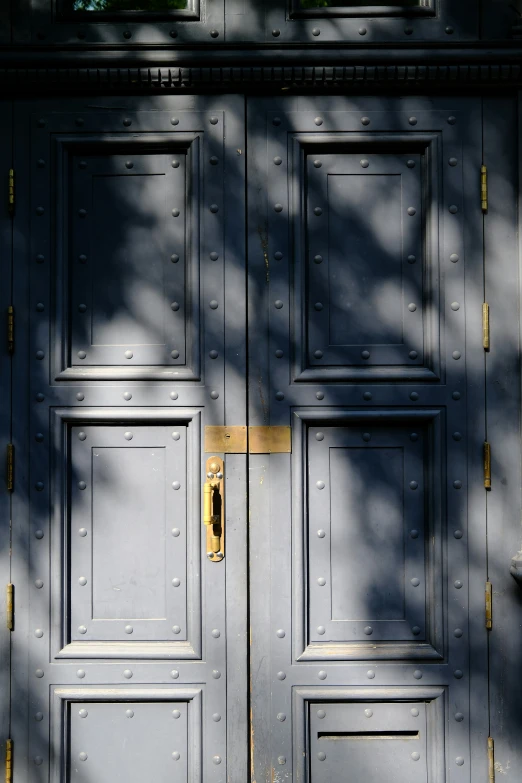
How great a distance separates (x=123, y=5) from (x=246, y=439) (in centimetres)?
140

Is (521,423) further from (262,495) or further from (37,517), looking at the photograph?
(37,517)

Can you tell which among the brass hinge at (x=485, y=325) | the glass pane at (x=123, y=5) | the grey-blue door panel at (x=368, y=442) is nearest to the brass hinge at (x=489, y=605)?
the grey-blue door panel at (x=368, y=442)

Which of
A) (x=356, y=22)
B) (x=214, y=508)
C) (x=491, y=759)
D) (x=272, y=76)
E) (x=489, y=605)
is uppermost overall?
(x=356, y=22)

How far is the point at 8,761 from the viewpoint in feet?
6.81

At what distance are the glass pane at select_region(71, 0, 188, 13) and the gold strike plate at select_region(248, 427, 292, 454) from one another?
4.36 ft

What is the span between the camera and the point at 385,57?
2.04m

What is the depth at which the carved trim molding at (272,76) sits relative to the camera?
80.7 inches

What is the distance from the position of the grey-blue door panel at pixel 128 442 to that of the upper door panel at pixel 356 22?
0.87ft

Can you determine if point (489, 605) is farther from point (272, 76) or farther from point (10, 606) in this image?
point (272, 76)

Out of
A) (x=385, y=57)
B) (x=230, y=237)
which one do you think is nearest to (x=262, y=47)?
(x=385, y=57)

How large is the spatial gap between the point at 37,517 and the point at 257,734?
0.95m

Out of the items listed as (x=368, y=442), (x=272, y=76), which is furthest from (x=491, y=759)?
(x=272, y=76)

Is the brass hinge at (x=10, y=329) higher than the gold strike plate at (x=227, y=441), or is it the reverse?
the brass hinge at (x=10, y=329)

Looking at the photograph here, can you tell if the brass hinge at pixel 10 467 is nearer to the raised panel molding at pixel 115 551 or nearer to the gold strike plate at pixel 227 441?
the raised panel molding at pixel 115 551
